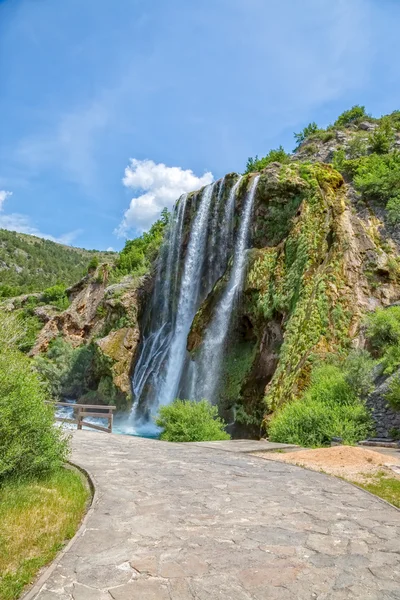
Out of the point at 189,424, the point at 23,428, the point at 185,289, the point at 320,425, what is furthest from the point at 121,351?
the point at 23,428

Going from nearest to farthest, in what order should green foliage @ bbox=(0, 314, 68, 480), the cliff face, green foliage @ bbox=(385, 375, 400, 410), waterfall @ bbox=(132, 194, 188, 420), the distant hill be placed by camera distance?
green foliage @ bbox=(0, 314, 68, 480)
green foliage @ bbox=(385, 375, 400, 410)
the cliff face
waterfall @ bbox=(132, 194, 188, 420)
the distant hill

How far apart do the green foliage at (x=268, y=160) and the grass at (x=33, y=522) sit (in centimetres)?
2931

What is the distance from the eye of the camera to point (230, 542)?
431cm

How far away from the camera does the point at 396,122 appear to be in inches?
1378

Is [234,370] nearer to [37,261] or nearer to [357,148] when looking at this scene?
[357,148]

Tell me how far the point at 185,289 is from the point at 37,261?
9148 cm

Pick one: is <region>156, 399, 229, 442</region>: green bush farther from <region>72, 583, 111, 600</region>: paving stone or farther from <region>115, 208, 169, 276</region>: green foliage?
<region>115, 208, 169, 276</region>: green foliage

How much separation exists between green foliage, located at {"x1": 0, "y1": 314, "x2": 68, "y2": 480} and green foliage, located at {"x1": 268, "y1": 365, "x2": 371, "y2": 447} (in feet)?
22.3

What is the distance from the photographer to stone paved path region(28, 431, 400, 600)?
3350 millimetres

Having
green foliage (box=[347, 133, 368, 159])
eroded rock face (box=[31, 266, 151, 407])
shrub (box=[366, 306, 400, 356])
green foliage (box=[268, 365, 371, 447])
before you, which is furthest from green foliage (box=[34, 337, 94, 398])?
green foliage (box=[347, 133, 368, 159])

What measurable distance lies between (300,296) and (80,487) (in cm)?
1195

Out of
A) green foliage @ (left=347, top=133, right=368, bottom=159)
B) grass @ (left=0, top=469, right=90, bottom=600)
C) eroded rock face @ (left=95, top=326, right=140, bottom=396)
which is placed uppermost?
green foliage @ (left=347, top=133, right=368, bottom=159)

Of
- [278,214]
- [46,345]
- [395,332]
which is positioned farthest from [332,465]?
[46,345]

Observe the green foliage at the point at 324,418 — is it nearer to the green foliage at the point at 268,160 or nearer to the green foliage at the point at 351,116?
the green foliage at the point at 268,160
